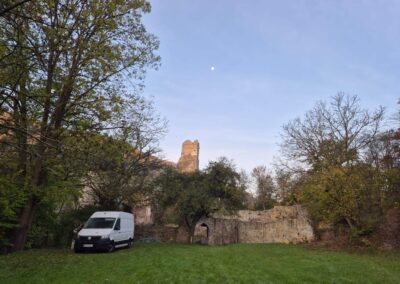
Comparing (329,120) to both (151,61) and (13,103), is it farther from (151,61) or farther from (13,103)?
(13,103)

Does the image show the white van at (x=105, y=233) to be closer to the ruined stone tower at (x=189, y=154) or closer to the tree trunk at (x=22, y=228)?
the tree trunk at (x=22, y=228)

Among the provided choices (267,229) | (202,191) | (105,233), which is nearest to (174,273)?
(105,233)

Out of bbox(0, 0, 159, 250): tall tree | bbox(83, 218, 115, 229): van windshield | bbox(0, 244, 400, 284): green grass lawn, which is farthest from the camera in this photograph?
bbox(83, 218, 115, 229): van windshield

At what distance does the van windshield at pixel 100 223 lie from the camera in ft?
57.4

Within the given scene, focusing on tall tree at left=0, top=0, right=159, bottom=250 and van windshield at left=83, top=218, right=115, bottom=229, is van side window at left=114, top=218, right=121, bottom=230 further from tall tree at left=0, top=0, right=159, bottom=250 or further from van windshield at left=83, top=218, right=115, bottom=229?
tall tree at left=0, top=0, right=159, bottom=250

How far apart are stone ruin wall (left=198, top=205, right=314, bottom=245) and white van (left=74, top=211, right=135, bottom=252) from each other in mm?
11156

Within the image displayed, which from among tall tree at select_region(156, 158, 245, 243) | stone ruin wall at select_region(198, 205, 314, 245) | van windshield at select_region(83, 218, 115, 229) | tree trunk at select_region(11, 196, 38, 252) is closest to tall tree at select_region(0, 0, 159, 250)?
tree trunk at select_region(11, 196, 38, 252)

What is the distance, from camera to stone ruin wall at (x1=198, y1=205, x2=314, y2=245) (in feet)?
90.9

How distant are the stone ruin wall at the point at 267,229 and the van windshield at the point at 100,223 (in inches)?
504

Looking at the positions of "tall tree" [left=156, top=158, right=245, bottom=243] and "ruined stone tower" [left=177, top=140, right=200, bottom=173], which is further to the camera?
"ruined stone tower" [left=177, top=140, right=200, bottom=173]

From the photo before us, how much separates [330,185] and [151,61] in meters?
14.1

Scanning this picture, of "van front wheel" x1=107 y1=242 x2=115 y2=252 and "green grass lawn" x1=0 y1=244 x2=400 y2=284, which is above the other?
"van front wheel" x1=107 y1=242 x2=115 y2=252

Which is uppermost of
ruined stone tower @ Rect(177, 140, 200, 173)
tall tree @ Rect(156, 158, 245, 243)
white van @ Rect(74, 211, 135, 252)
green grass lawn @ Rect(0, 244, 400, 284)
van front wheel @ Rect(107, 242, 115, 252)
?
ruined stone tower @ Rect(177, 140, 200, 173)

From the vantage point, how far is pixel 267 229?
98.0ft
